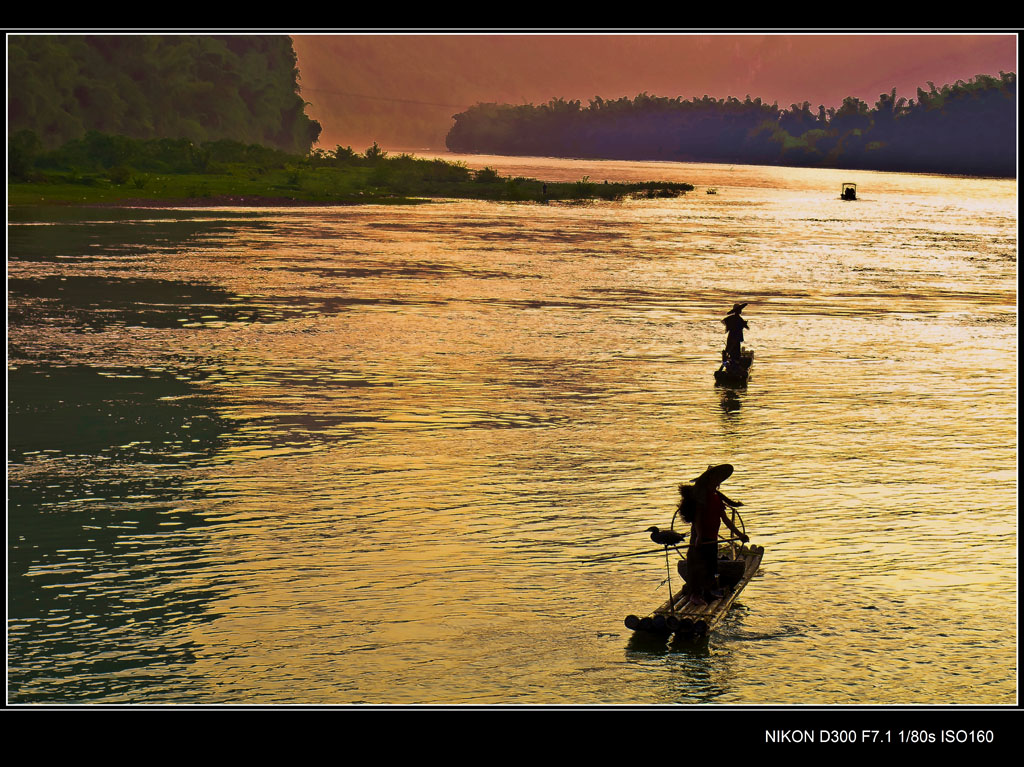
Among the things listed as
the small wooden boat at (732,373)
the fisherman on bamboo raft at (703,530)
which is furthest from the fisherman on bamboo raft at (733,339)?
the fisherman on bamboo raft at (703,530)

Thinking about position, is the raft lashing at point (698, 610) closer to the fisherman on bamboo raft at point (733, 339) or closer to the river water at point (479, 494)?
the river water at point (479, 494)

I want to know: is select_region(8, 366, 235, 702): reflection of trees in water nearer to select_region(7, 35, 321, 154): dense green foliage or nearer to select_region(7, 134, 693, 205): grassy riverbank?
select_region(7, 134, 693, 205): grassy riverbank

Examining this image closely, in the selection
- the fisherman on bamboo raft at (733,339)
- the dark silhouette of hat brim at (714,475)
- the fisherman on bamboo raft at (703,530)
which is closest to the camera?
the dark silhouette of hat brim at (714,475)

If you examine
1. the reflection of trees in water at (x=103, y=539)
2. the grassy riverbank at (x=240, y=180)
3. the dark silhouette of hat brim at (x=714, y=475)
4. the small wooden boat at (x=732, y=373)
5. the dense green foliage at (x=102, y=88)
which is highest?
the dense green foliage at (x=102, y=88)

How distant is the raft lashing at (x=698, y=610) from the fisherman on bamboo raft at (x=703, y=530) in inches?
5.2

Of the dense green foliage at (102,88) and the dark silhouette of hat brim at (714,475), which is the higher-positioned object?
the dense green foliage at (102,88)

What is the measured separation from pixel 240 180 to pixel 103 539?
391ft

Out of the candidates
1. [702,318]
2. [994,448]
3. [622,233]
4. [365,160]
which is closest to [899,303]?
[702,318]

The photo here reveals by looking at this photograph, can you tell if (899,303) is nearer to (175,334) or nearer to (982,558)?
(175,334)

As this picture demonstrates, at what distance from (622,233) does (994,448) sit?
232ft

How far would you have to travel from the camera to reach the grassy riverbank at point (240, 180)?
110750 mm

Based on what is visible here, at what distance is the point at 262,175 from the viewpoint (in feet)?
476

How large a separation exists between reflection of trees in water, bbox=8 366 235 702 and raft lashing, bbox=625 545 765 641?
548 centimetres

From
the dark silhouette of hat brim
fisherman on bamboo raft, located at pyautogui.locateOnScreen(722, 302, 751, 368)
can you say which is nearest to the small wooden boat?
fisherman on bamboo raft, located at pyautogui.locateOnScreen(722, 302, 751, 368)
